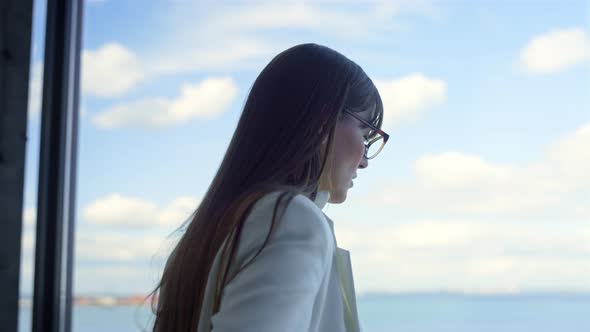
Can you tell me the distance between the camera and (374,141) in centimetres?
101

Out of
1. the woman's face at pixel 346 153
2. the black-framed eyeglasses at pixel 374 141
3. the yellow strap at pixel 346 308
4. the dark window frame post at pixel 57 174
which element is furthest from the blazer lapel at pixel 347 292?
the dark window frame post at pixel 57 174

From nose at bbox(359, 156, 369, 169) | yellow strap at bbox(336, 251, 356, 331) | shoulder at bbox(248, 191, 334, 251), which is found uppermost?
nose at bbox(359, 156, 369, 169)

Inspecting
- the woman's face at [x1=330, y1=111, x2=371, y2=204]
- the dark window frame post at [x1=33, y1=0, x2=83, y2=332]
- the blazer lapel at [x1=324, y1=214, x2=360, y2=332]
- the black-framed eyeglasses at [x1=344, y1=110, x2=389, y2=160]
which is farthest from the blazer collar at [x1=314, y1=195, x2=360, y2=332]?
the dark window frame post at [x1=33, y1=0, x2=83, y2=332]

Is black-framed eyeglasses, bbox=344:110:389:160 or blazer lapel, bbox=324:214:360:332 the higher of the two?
black-framed eyeglasses, bbox=344:110:389:160

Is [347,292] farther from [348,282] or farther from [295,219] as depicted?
[295,219]

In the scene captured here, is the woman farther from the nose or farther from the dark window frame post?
the dark window frame post

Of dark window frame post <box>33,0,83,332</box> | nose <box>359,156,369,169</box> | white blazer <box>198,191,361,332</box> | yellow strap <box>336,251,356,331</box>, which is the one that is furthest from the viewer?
dark window frame post <box>33,0,83,332</box>

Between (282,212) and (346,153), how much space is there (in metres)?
0.20

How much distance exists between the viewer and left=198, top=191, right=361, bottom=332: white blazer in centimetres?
67

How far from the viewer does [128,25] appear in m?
2.51

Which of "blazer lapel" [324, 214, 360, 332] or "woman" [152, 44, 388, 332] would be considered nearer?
"woman" [152, 44, 388, 332]

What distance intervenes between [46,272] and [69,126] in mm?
424

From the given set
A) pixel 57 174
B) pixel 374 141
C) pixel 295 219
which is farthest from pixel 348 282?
pixel 57 174

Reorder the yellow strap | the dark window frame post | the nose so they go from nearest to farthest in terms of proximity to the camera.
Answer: the yellow strap
the nose
the dark window frame post
